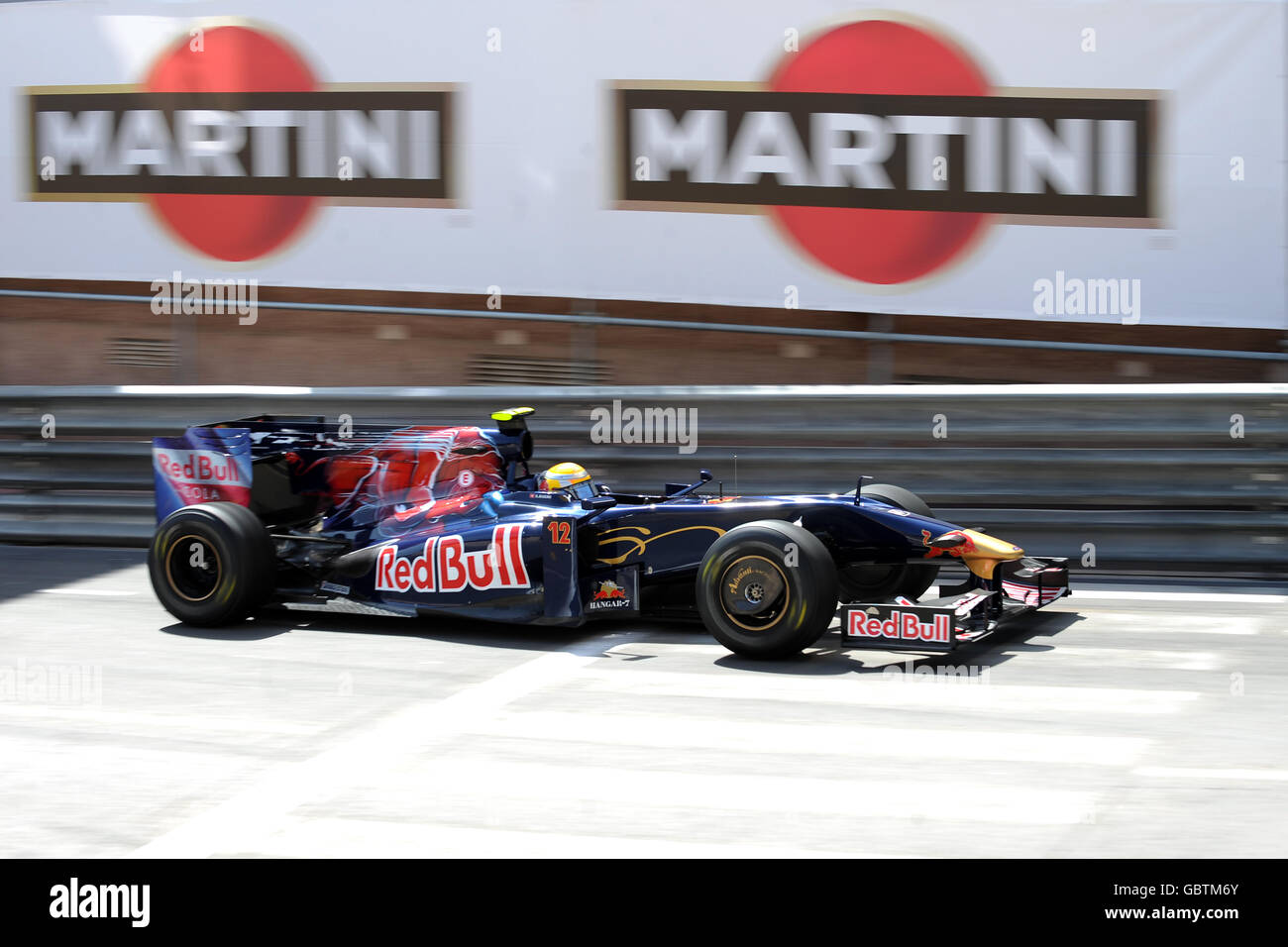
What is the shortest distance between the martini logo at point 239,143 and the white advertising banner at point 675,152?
2cm

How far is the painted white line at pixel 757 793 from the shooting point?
15.6ft

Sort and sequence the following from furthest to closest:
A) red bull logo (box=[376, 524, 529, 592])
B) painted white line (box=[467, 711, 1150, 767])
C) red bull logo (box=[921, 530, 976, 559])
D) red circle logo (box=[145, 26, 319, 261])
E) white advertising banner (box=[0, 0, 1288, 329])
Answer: red circle logo (box=[145, 26, 319, 261])
white advertising banner (box=[0, 0, 1288, 329])
red bull logo (box=[376, 524, 529, 592])
red bull logo (box=[921, 530, 976, 559])
painted white line (box=[467, 711, 1150, 767])

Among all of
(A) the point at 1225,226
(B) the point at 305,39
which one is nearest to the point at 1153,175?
(A) the point at 1225,226

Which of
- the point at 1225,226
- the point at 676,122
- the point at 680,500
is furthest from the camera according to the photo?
the point at 676,122

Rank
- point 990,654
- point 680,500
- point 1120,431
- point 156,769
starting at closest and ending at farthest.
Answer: point 156,769
point 990,654
point 680,500
point 1120,431

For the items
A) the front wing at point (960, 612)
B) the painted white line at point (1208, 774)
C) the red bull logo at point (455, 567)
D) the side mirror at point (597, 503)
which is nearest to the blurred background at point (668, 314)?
the front wing at point (960, 612)

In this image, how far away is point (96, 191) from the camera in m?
11.5

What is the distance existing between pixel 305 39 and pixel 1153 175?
A: 19.8 ft

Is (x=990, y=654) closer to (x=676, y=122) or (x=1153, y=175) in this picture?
(x=1153, y=175)

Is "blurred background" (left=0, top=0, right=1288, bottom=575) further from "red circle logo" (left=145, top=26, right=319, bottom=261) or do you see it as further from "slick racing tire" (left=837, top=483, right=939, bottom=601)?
"slick racing tire" (left=837, top=483, right=939, bottom=601)

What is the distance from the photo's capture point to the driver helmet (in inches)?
312

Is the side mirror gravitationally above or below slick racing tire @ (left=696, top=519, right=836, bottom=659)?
above

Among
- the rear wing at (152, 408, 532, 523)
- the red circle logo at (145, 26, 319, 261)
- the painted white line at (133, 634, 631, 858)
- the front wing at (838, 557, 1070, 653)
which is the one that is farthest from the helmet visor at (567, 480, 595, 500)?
the red circle logo at (145, 26, 319, 261)

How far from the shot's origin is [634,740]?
5762mm
